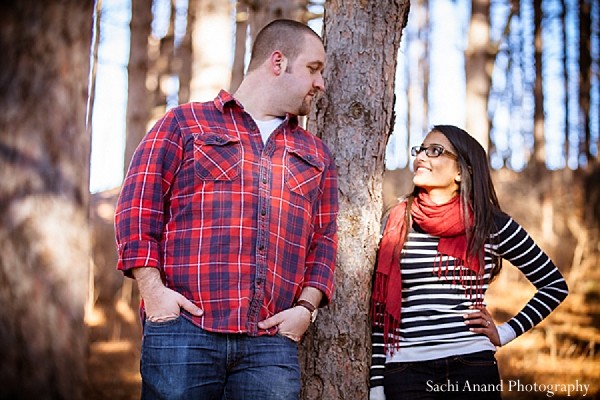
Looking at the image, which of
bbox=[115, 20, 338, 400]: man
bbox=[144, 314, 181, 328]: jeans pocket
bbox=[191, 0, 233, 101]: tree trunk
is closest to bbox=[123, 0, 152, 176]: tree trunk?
bbox=[191, 0, 233, 101]: tree trunk

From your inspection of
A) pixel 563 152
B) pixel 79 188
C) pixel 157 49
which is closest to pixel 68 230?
pixel 79 188

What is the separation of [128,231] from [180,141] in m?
0.42

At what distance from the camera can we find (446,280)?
322 centimetres

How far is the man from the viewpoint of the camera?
2486 millimetres

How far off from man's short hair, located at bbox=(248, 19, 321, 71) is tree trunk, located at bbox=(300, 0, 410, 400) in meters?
0.61

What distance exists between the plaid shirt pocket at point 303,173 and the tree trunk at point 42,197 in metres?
0.92

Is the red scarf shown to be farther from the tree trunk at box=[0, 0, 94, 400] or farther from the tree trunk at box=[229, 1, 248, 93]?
the tree trunk at box=[229, 1, 248, 93]

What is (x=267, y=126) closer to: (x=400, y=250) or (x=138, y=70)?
(x=400, y=250)

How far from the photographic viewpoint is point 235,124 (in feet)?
9.13

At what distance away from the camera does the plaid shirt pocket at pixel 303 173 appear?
9.07 feet

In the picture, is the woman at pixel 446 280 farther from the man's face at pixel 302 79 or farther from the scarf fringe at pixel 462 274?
the man's face at pixel 302 79

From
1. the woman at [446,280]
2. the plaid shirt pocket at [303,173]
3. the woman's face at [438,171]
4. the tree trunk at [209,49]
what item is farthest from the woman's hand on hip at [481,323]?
the tree trunk at [209,49]

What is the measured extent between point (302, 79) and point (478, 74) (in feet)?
26.9

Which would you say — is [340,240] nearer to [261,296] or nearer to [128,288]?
[261,296]
